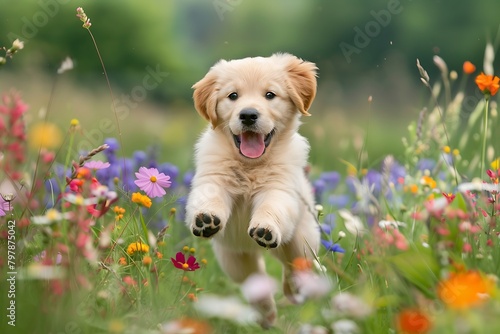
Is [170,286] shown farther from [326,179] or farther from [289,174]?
[326,179]

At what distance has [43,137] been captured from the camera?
2.68 metres

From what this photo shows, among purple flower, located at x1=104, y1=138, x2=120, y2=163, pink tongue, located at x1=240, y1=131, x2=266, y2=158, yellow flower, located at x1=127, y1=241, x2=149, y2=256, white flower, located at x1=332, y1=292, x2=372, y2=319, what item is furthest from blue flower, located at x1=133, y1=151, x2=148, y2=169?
white flower, located at x1=332, y1=292, x2=372, y2=319

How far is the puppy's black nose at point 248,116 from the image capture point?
2984mm

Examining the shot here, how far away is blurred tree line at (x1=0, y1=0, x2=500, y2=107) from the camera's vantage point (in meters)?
10.4

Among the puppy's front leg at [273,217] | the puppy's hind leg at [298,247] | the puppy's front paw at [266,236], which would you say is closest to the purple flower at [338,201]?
the puppy's hind leg at [298,247]

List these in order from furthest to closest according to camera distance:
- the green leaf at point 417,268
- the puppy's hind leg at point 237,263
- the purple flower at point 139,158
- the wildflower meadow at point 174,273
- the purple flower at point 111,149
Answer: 1. the purple flower at point 139,158
2. the purple flower at point 111,149
3. the puppy's hind leg at point 237,263
4. the green leaf at point 417,268
5. the wildflower meadow at point 174,273

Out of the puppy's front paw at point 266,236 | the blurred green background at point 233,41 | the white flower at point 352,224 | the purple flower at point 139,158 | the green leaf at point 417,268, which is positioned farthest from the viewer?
the blurred green background at point 233,41

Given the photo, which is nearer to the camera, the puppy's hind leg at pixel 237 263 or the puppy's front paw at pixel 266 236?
the puppy's front paw at pixel 266 236

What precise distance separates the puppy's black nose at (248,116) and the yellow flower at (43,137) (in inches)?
30.8

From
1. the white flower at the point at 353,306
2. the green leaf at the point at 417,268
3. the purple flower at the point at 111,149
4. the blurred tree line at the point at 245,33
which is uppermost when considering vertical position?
the white flower at the point at 353,306

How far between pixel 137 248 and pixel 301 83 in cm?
112

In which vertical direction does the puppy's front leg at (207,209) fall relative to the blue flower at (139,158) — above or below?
above

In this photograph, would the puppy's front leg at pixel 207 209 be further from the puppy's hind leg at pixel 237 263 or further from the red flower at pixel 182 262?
the puppy's hind leg at pixel 237 263

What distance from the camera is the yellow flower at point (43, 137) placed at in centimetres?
269
